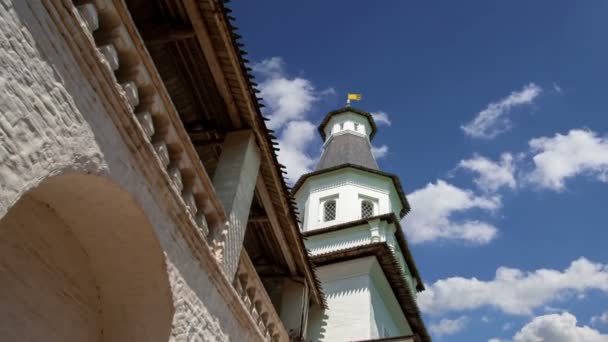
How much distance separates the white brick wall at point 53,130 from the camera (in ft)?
11.9

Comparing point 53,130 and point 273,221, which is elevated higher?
point 273,221

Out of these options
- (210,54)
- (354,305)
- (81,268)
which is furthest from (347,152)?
(81,268)

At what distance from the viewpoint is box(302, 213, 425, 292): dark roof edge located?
687 inches

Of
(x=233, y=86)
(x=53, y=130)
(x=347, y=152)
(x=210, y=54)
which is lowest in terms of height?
(x=53, y=130)

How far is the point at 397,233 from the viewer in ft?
60.5

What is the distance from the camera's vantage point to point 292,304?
10547 millimetres

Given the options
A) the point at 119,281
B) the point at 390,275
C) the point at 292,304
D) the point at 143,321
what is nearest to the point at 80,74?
the point at 119,281

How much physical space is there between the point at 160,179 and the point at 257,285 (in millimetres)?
3071

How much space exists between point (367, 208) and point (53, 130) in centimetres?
1664

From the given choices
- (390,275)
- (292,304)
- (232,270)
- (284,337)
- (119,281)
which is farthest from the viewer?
(390,275)

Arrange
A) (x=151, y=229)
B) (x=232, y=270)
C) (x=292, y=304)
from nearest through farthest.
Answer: (x=151, y=229), (x=232, y=270), (x=292, y=304)

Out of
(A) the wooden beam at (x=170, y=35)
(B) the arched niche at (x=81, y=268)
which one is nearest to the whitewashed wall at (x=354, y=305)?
(B) the arched niche at (x=81, y=268)

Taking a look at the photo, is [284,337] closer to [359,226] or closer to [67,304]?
[67,304]

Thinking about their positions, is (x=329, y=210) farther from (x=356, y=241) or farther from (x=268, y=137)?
(x=268, y=137)
